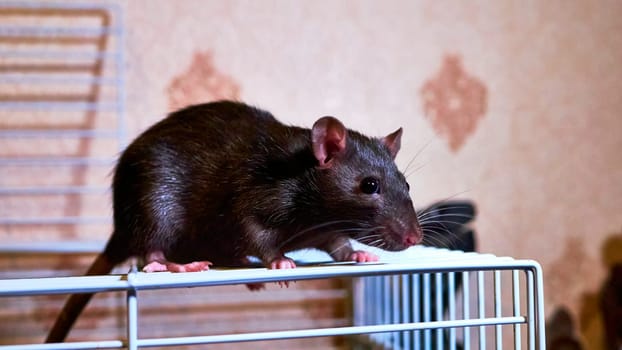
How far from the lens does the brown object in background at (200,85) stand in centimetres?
144

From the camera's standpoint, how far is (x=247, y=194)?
911 mm

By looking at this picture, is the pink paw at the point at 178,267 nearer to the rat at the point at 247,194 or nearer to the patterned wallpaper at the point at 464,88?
the rat at the point at 247,194

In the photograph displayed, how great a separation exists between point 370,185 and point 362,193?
14 millimetres

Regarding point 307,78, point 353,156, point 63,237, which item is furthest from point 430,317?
point 63,237

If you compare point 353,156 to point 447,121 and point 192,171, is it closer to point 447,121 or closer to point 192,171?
point 192,171

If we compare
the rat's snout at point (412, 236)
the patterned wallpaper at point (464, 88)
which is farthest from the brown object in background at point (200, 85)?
the rat's snout at point (412, 236)

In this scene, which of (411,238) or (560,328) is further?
(560,328)

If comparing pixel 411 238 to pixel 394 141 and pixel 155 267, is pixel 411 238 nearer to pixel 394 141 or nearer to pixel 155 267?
pixel 394 141

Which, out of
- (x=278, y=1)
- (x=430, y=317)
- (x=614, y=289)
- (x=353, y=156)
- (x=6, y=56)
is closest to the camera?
(x=353, y=156)

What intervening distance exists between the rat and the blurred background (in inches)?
15.1

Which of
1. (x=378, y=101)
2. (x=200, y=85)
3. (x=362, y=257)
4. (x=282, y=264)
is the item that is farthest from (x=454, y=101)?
(x=282, y=264)

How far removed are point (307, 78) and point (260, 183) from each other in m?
0.62

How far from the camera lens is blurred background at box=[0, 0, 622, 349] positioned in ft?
4.54

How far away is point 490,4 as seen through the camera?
1.59 metres
